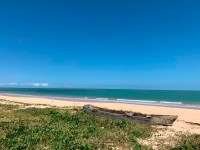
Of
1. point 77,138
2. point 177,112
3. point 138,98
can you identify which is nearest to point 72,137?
point 77,138

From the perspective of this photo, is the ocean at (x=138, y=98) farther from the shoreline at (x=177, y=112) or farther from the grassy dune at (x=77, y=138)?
the grassy dune at (x=77, y=138)

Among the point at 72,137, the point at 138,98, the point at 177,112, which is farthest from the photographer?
the point at 138,98

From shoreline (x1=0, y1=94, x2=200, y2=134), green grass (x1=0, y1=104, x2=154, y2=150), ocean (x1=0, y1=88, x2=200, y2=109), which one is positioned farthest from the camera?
ocean (x1=0, y1=88, x2=200, y2=109)

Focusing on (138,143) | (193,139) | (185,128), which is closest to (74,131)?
(138,143)

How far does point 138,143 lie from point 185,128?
23.0ft

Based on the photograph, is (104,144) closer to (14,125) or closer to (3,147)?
(3,147)

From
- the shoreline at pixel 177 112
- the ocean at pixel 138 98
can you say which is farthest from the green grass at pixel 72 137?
the ocean at pixel 138 98

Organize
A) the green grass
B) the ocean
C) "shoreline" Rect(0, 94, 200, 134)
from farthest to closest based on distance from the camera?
the ocean < "shoreline" Rect(0, 94, 200, 134) < the green grass

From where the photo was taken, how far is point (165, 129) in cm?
1627

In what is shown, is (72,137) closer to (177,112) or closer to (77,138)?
(77,138)

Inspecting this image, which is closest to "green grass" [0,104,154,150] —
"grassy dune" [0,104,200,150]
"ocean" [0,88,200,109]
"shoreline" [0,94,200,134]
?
"grassy dune" [0,104,200,150]

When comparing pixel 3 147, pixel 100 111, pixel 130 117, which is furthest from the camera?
pixel 100 111

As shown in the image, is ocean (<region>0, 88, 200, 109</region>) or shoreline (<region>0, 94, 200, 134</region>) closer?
shoreline (<region>0, 94, 200, 134</region>)

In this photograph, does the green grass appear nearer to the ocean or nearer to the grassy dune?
the grassy dune
